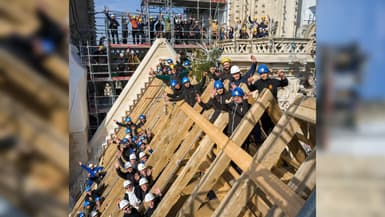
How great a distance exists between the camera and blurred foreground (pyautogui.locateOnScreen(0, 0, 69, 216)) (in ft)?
1.35

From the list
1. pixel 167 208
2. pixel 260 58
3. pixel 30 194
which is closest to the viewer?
pixel 30 194

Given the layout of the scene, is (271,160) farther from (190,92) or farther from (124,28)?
(124,28)

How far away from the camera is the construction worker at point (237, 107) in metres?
3.37

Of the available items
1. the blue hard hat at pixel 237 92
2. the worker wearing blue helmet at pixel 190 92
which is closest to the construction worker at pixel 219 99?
the blue hard hat at pixel 237 92

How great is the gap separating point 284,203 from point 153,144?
12.2 ft

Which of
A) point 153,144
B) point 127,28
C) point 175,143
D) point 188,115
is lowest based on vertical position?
point 153,144

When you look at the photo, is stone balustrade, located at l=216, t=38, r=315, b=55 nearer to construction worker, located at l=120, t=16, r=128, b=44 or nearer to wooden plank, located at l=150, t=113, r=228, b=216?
construction worker, located at l=120, t=16, r=128, b=44

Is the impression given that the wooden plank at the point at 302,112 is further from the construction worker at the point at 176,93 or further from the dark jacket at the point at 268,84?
the construction worker at the point at 176,93

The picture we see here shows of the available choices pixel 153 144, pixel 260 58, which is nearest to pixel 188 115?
pixel 153 144

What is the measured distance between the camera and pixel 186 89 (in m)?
4.98

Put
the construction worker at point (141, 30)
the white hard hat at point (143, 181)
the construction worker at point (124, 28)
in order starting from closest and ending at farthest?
the white hard hat at point (143, 181), the construction worker at point (124, 28), the construction worker at point (141, 30)

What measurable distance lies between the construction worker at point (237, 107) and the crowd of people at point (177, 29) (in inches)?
308

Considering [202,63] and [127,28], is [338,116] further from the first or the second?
[127,28]

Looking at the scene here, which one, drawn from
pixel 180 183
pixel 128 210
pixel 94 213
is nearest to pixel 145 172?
pixel 128 210
